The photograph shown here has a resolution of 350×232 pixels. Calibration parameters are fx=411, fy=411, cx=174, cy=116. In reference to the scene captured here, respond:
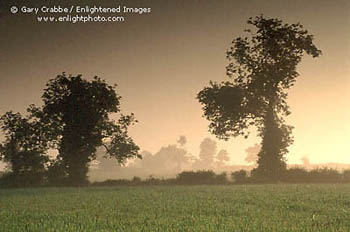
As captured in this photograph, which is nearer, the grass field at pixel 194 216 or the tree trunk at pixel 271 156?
the grass field at pixel 194 216

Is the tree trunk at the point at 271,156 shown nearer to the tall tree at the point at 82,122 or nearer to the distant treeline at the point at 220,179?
the distant treeline at the point at 220,179

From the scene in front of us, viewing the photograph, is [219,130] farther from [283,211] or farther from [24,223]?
[24,223]

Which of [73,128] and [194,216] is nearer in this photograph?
[194,216]

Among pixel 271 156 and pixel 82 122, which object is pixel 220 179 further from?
pixel 82 122

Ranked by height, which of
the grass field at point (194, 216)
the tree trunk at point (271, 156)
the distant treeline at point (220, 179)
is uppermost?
the tree trunk at point (271, 156)

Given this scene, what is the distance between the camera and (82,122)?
2318 inches

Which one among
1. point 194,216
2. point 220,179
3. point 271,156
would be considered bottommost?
point 194,216

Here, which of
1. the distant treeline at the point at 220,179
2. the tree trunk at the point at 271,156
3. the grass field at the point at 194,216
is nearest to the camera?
the grass field at the point at 194,216

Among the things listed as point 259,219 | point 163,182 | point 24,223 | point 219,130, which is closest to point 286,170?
point 219,130

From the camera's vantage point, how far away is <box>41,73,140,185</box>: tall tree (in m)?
58.9

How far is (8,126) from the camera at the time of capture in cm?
6275

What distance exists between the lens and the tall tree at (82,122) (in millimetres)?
58875

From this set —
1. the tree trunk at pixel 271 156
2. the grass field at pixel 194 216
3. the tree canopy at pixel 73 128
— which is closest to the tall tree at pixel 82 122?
the tree canopy at pixel 73 128

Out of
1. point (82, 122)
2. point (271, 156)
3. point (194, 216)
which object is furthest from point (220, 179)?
point (194, 216)
